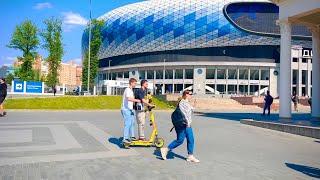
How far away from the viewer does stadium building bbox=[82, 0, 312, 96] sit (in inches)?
3339

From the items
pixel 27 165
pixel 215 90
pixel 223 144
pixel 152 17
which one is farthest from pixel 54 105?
pixel 152 17

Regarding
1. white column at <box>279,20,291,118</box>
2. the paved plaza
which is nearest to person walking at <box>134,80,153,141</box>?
the paved plaza

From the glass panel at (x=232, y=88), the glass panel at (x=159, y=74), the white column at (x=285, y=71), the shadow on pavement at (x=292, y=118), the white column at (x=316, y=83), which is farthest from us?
the glass panel at (x=159, y=74)

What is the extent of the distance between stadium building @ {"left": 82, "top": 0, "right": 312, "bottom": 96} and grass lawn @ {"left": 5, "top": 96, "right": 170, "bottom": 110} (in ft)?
152

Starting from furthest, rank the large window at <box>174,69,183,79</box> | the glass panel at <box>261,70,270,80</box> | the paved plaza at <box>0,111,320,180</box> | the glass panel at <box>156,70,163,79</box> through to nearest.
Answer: the glass panel at <box>156,70,163,79</box> < the large window at <box>174,69,183,79</box> < the glass panel at <box>261,70,270,80</box> < the paved plaza at <box>0,111,320,180</box>

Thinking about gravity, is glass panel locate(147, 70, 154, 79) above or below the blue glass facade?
below

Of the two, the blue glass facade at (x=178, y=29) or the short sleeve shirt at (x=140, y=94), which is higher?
the blue glass facade at (x=178, y=29)

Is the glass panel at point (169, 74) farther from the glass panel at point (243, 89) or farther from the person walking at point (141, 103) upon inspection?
the person walking at point (141, 103)

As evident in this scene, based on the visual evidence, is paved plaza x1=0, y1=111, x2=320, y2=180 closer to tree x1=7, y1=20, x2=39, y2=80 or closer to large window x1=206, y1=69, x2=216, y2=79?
tree x1=7, y1=20, x2=39, y2=80

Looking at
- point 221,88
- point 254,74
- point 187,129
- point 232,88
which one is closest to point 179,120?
point 187,129

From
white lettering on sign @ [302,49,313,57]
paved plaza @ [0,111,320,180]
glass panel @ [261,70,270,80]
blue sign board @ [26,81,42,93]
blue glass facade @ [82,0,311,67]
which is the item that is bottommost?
paved plaza @ [0,111,320,180]

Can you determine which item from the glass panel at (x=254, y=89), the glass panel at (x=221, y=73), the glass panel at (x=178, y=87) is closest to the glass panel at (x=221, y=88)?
the glass panel at (x=221, y=73)

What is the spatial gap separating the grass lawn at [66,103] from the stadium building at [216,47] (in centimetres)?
4631

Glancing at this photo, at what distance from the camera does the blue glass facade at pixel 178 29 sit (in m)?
86.0
